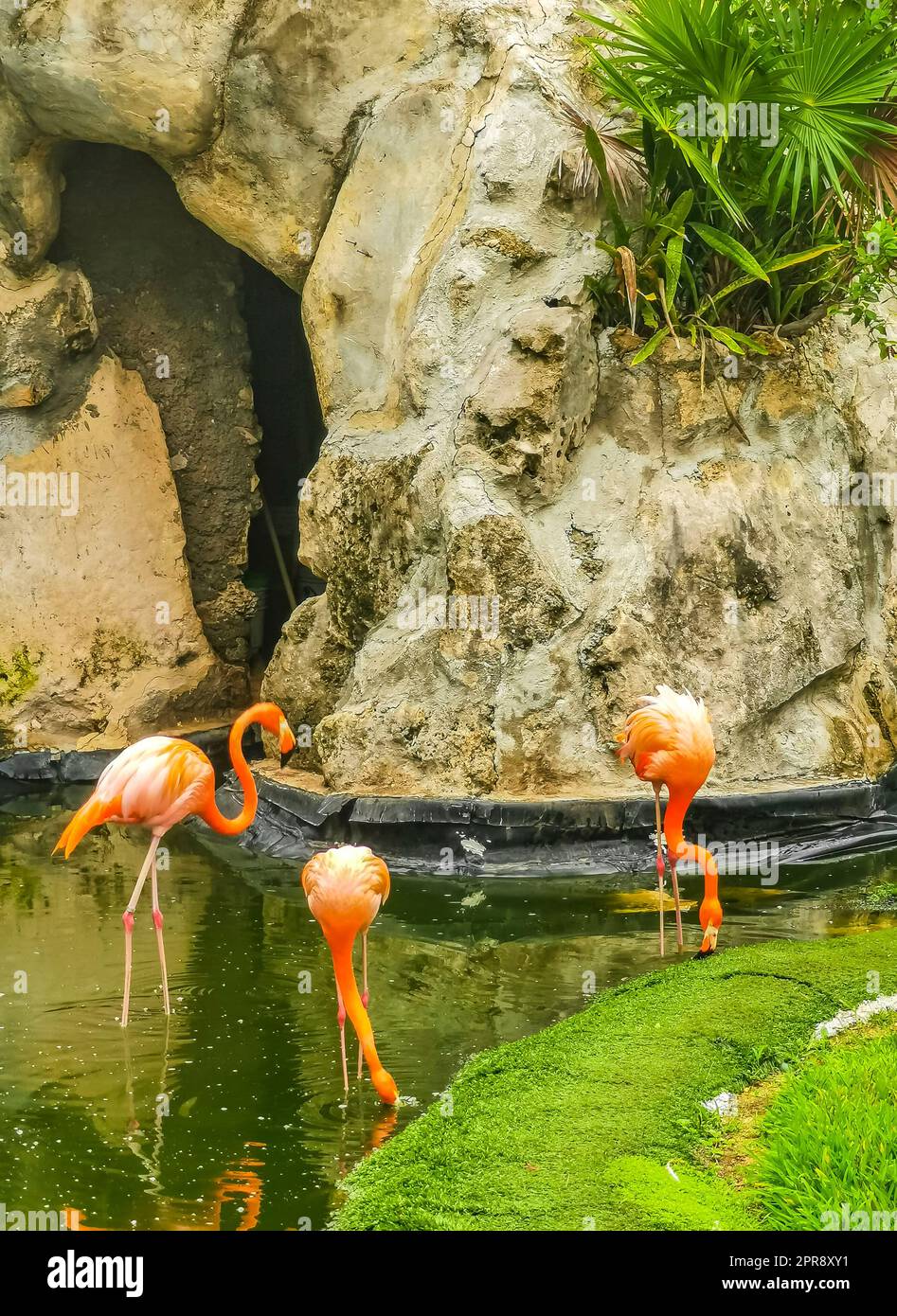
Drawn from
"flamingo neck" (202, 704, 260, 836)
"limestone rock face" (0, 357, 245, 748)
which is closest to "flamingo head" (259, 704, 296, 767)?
"flamingo neck" (202, 704, 260, 836)

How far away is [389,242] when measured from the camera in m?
8.05

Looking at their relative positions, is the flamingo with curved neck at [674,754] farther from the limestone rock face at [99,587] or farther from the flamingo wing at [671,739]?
the limestone rock face at [99,587]

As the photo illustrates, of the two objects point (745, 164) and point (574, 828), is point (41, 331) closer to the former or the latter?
point (745, 164)

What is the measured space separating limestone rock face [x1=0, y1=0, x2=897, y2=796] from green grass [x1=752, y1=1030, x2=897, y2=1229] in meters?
3.56

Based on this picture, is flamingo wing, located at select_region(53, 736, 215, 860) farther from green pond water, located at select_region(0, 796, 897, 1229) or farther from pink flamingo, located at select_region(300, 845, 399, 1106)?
pink flamingo, located at select_region(300, 845, 399, 1106)

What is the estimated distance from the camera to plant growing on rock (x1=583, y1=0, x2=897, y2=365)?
692 cm

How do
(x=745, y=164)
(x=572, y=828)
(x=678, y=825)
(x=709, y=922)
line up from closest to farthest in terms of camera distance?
(x=709, y=922)
(x=678, y=825)
(x=572, y=828)
(x=745, y=164)

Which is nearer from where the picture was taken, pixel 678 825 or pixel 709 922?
pixel 709 922

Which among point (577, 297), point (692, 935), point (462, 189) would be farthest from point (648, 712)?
point (462, 189)

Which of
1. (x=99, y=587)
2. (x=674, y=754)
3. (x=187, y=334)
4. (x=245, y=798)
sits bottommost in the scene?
(x=245, y=798)

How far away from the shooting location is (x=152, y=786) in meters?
4.93

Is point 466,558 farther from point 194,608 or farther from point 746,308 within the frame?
point 194,608

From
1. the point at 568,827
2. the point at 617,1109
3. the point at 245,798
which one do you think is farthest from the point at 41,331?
the point at 617,1109

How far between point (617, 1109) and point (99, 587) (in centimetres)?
Answer: 673
